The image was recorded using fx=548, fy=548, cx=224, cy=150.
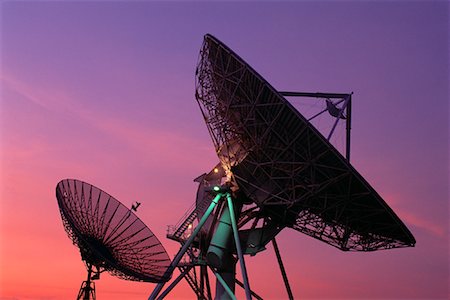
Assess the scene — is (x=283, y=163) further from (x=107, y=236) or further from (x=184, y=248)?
(x=107, y=236)

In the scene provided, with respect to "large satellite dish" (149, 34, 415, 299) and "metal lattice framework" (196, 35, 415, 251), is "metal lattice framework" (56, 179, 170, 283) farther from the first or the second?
"metal lattice framework" (196, 35, 415, 251)

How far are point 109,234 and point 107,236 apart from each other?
0.26m

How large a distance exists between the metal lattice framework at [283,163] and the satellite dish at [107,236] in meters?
8.39

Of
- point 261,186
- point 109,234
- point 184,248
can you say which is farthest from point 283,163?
point 109,234

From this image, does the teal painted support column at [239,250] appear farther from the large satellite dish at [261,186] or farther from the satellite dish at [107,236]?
the satellite dish at [107,236]

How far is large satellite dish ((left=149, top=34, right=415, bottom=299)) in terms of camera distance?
1451 inches

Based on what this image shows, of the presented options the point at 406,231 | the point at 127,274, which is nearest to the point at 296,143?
the point at 406,231

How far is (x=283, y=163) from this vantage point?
3841cm

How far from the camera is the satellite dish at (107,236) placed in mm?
35656

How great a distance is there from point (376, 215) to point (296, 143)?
885cm

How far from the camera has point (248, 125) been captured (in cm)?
3897

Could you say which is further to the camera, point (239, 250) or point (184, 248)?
point (184, 248)

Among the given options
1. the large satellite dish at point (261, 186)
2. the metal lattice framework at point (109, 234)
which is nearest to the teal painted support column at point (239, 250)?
the large satellite dish at point (261, 186)

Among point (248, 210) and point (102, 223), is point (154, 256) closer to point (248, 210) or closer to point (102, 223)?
point (102, 223)
